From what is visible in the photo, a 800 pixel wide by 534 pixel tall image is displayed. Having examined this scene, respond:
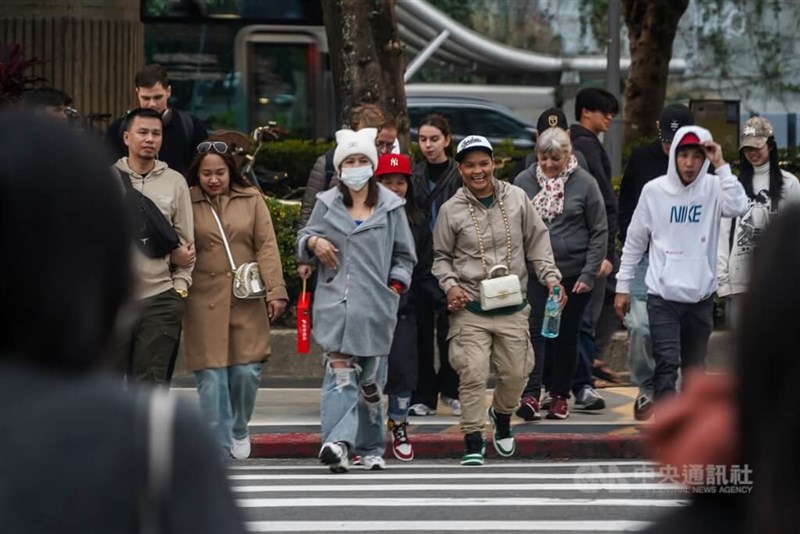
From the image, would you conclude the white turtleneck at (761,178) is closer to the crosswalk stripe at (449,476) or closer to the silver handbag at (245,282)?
the crosswalk stripe at (449,476)

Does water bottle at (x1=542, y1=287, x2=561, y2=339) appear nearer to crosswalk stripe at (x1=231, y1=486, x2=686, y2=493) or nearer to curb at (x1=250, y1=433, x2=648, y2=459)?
curb at (x1=250, y1=433, x2=648, y2=459)

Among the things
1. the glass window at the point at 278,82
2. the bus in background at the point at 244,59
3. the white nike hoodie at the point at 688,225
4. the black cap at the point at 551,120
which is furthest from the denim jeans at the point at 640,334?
the glass window at the point at 278,82

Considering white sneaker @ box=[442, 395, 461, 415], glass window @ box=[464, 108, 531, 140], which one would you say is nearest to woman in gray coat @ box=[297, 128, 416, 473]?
white sneaker @ box=[442, 395, 461, 415]

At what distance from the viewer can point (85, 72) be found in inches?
634

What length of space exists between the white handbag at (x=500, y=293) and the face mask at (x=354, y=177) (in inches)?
34.3

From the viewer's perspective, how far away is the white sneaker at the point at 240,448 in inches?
386

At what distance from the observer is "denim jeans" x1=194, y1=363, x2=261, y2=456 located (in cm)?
930

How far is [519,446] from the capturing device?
10.4m

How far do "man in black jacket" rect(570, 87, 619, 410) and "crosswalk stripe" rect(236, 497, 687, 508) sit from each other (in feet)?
Answer: 8.90

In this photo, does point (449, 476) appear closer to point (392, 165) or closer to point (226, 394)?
point (226, 394)

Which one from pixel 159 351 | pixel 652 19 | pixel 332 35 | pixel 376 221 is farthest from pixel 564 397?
pixel 652 19

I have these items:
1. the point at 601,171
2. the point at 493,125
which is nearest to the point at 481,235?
the point at 601,171

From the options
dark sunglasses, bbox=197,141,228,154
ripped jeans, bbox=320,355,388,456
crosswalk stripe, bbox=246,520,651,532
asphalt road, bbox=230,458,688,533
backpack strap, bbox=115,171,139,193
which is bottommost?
crosswalk stripe, bbox=246,520,651,532

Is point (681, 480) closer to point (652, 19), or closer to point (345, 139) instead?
point (345, 139)
